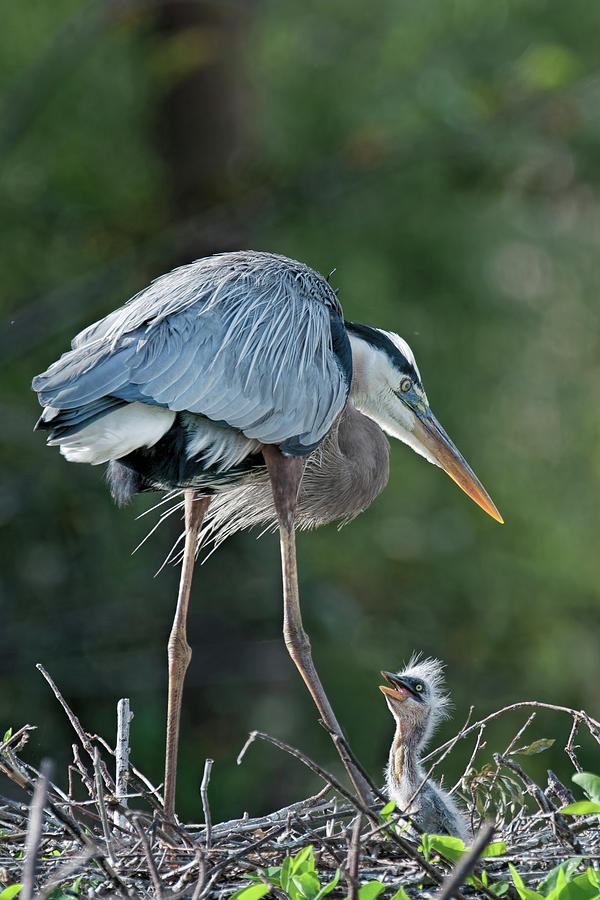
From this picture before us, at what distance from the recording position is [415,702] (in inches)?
127

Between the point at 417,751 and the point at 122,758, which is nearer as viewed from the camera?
the point at 122,758

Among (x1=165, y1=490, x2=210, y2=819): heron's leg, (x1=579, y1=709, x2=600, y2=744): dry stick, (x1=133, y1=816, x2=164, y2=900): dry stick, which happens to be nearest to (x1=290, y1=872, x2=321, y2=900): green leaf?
(x1=133, y1=816, x2=164, y2=900): dry stick

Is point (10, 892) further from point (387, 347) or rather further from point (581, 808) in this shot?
point (387, 347)

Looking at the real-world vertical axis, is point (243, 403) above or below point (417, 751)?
above

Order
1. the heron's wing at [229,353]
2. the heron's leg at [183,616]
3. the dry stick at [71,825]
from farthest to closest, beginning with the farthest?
the heron's leg at [183,616], the heron's wing at [229,353], the dry stick at [71,825]

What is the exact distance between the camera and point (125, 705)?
2953 millimetres

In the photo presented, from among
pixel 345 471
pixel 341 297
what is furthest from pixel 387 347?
pixel 341 297

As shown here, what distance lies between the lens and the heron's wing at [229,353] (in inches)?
111

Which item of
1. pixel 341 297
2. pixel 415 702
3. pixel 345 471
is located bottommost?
pixel 415 702

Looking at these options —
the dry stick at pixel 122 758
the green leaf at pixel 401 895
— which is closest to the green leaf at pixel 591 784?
the green leaf at pixel 401 895

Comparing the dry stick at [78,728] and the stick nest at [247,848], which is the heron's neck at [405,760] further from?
the dry stick at [78,728]

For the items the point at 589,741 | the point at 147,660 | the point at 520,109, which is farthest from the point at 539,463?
the point at 147,660

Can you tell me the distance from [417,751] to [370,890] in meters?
1.00

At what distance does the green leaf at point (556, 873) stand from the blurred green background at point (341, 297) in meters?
3.97
